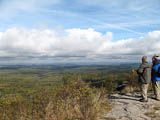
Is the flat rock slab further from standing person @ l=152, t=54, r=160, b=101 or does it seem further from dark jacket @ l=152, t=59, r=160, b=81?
dark jacket @ l=152, t=59, r=160, b=81

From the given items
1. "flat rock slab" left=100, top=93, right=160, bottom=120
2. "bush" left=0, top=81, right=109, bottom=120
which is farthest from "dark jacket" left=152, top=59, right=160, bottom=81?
"bush" left=0, top=81, right=109, bottom=120

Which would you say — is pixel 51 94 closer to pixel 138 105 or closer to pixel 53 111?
pixel 53 111

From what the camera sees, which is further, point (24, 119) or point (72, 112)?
point (72, 112)

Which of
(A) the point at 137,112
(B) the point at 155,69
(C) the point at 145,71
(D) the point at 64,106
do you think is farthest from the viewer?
(B) the point at 155,69

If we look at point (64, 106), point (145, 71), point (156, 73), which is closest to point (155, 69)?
point (156, 73)

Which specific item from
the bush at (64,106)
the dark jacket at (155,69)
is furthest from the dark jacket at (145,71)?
the bush at (64,106)

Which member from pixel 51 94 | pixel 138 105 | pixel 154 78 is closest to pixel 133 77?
pixel 154 78

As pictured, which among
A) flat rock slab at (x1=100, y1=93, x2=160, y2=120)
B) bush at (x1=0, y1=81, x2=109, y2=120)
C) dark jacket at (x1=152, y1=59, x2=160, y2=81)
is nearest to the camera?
bush at (x1=0, y1=81, x2=109, y2=120)

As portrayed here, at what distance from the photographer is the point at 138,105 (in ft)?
25.4

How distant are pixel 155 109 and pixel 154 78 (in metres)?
2.07

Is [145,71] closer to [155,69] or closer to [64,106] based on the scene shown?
[155,69]

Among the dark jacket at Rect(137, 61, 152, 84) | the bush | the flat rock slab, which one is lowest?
the flat rock slab

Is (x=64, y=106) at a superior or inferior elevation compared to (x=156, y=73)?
inferior

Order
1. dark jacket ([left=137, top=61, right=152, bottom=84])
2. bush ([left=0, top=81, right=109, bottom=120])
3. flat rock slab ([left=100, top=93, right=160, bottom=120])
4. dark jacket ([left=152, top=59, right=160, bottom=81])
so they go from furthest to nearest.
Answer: dark jacket ([left=152, top=59, right=160, bottom=81]), dark jacket ([left=137, top=61, right=152, bottom=84]), flat rock slab ([left=100, top=93, right=160, bottom=120]), bush ([left=0, top=81, right=109, bottom=120])
